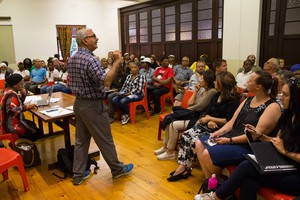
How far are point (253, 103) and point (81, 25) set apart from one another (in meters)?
8.31

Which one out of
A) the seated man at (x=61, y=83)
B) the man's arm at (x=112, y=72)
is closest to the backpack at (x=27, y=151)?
the man's arm at (x=112, y=72)

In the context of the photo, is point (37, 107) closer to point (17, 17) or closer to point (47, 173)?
point (47, 173)

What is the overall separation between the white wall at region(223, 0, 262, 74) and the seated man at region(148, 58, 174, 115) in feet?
4.38

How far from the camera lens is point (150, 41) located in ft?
27.0

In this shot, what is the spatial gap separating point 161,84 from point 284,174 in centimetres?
378

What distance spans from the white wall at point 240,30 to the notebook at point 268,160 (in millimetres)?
3673

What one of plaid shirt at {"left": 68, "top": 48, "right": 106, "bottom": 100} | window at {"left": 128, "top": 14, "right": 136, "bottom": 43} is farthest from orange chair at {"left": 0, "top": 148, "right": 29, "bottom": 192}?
window at {"left": 128, "top": 14, "right": 136, "bottom": 43}

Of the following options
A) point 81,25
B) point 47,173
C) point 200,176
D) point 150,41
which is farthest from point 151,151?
point 81,25

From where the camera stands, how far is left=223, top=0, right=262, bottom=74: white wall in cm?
512

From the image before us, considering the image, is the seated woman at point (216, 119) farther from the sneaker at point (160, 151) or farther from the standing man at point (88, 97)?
the standing man at point (88, 97)

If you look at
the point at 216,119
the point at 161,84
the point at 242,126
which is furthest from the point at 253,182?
the point at 161,84

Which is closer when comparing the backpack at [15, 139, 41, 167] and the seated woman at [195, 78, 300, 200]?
the seated woman at [195, 78, 300, 200]

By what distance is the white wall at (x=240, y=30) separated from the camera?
16.8 ft

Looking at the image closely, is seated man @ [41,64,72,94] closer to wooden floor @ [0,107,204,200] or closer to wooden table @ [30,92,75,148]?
wooden table @ [30,92,75,148]
